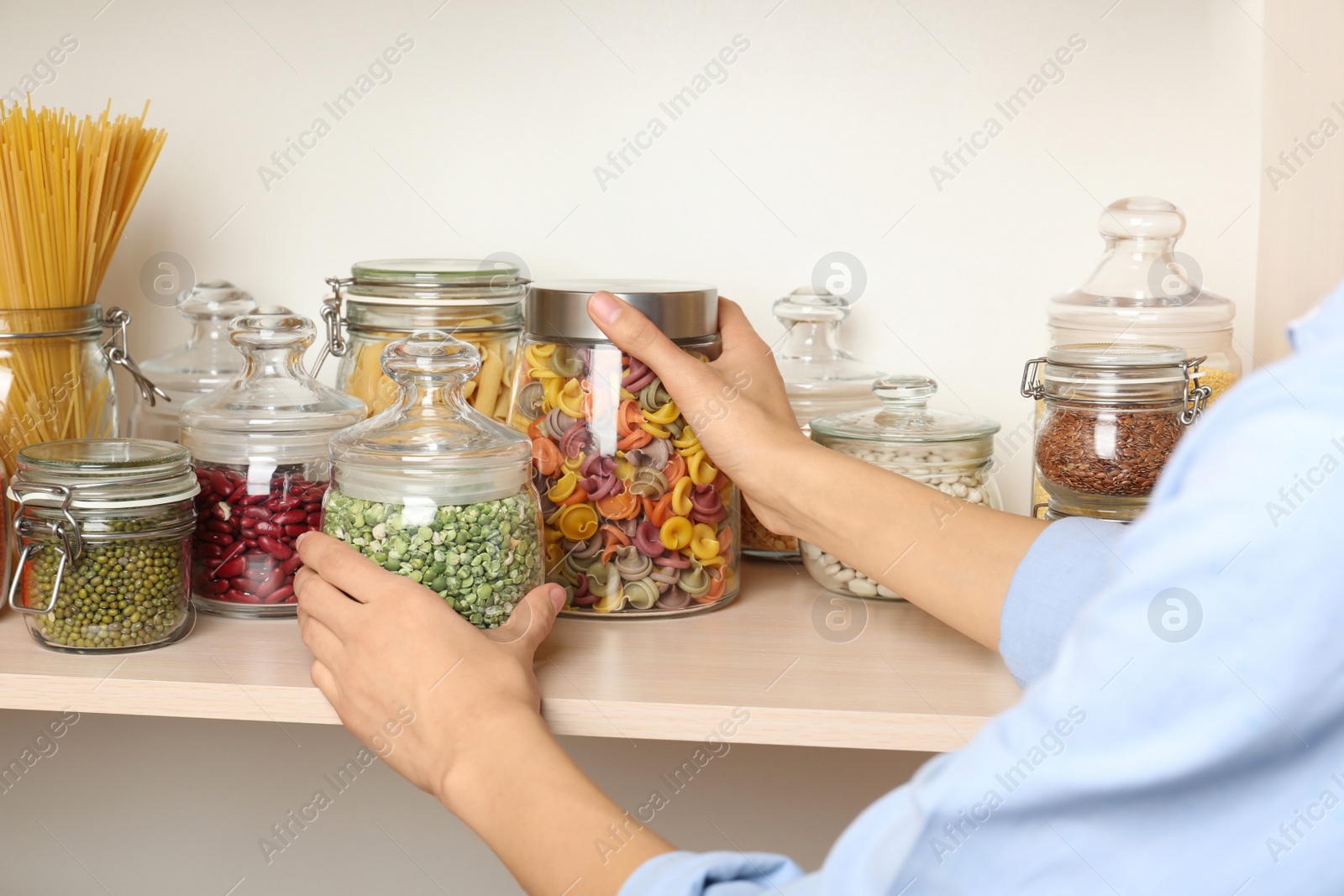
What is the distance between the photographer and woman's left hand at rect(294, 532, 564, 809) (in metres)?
0.53

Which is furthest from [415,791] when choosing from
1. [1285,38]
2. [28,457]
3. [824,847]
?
[1285,38]

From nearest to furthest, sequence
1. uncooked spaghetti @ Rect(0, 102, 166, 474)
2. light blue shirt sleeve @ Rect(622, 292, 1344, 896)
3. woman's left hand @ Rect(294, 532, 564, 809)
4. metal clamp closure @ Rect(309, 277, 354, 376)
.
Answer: light blue shirt sleeve @ Rect(622, 292, 1344, 896) → woman's left hand @ Rect(294, 532, 564, 809) → uncooked spaghetti @ Rect(0, 102, 166, 474) → metal clamp closure @ Rect(309, 277, 354, 376)

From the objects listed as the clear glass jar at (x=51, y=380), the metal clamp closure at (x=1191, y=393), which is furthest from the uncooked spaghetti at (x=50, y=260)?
the metal clamp closure at (x=1191, y=393)

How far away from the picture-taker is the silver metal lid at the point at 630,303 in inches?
28.7

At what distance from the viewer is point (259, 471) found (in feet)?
2.35

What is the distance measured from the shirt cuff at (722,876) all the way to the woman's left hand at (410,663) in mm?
155

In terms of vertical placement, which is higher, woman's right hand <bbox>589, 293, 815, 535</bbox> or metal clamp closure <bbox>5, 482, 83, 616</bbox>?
woman's right hand <bbox>589, 293, 815, 535</bbox>

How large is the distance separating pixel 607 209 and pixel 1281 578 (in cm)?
76

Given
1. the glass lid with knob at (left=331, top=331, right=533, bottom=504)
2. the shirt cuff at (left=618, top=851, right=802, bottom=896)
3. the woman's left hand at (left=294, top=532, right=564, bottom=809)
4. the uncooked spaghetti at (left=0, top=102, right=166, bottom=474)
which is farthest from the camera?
the uncooked spaghetti at (left=0, top=102, right=166, bottom=474)

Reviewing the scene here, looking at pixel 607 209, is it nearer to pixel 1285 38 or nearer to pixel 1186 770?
pixel 1285 38

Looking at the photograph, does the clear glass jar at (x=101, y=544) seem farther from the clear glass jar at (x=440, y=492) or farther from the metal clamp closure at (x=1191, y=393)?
the metal clamp closure at (x=1191, y=393)

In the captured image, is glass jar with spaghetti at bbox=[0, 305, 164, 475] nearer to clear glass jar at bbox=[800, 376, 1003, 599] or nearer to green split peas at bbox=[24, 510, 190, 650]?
green split peas at bbox=[24, 510, 190, 650]

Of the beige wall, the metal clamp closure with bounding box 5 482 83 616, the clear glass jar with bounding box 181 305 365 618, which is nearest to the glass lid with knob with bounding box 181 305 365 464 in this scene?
the clear glass jar with bounding box 181 305 365 618

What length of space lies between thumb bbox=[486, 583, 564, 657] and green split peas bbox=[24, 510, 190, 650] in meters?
0.22
